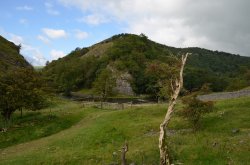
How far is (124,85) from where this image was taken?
17362cm

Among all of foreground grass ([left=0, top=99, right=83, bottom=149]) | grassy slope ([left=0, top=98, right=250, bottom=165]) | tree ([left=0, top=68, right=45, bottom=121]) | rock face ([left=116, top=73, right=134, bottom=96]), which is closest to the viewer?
grassy slope ([left=0, top=98, right=250, bottom=165])

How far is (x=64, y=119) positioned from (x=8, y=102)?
9369mm

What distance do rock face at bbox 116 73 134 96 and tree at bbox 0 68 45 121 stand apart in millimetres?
111034

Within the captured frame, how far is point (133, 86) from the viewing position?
571ft

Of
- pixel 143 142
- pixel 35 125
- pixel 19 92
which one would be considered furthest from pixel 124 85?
pixel 143 142

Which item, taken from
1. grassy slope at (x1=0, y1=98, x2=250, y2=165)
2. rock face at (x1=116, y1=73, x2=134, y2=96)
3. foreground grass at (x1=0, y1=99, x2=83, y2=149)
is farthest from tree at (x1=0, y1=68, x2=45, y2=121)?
rock face at (x1=116, y1=73, x2=134, y2=96)

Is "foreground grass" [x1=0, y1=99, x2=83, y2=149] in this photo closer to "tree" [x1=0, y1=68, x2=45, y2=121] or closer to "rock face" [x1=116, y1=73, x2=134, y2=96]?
"tree" [x1=0, y1=68, x2=45, y2=121]

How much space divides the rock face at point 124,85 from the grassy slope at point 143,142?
115 meters

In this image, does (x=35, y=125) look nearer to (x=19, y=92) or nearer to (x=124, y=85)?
(x=19, y=92)

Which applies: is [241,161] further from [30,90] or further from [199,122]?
[30,90]

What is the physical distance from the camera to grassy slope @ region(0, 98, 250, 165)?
92.0ft

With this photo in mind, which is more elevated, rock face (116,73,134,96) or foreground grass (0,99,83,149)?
rock face (116,73,134,96)

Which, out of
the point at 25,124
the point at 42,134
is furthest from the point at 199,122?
the point at 25,124

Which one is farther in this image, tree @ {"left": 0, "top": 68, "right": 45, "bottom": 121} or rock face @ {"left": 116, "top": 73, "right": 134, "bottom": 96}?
rock face @ {"left": 116, "top": 73, "right": 134, "bottom": 96}
